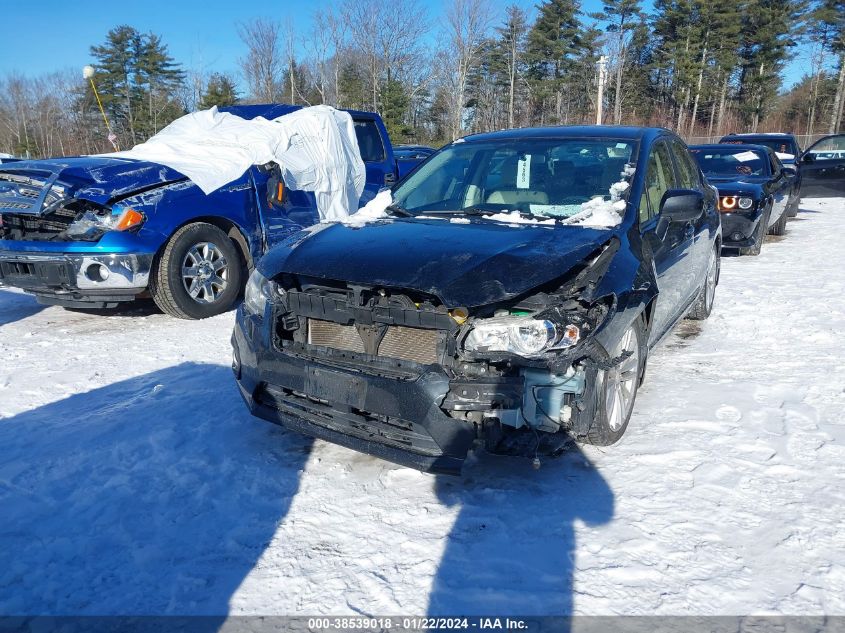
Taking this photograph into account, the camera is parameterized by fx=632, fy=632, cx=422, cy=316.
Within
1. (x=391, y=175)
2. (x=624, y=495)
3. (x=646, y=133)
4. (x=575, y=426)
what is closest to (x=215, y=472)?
(x=575, y=426)

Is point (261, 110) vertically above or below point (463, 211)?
above

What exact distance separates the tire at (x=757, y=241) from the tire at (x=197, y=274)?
7.12 metres

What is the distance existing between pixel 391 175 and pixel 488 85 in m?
43.2

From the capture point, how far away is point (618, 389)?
3.17 metres

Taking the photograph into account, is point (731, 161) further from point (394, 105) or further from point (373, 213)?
point (394, 105)

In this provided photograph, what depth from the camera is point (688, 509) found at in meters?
2.76

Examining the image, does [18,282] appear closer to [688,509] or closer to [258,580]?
[258,580]

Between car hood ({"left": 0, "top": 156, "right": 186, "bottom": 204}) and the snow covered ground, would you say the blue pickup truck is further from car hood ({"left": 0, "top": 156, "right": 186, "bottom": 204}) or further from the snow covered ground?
the snow covered ground

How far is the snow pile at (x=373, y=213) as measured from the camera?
12.4 feet

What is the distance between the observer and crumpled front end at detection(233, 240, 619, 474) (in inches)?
102

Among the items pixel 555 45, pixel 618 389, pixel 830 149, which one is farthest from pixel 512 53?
pixel 618 389

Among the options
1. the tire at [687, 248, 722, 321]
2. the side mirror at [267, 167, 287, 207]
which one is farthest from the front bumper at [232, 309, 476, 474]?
the tire at [687, 248, 722, 321]

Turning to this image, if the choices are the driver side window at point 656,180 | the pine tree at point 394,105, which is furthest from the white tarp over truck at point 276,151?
the pine tree at point 394,105

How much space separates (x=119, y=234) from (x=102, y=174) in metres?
0.52
